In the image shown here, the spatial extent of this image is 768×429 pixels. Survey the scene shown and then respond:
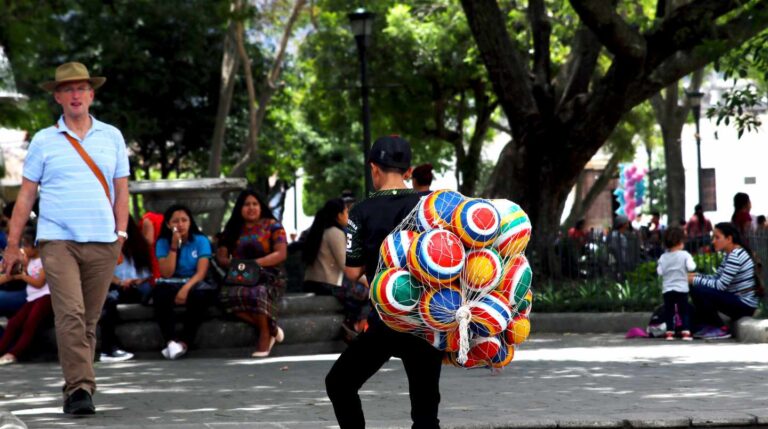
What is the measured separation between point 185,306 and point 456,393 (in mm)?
4048

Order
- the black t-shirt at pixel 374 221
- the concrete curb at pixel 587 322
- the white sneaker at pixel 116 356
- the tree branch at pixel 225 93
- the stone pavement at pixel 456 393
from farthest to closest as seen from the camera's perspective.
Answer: the tree branch at pixel 225 93 → the concrete curb at pixel 587 322 → the white sneaker at pixel 116 356 → the stone pavement at pixel 456 393 → the black t-shirt at pixel 374 221

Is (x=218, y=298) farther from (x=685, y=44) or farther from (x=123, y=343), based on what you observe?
(x=685, y=44)

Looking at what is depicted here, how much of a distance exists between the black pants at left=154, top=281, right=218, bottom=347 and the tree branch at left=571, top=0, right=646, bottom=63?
6173mm

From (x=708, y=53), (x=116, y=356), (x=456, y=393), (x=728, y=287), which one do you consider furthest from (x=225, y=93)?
(x=456, y=393)

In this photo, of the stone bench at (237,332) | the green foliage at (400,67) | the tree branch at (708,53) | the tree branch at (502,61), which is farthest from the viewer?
the green foliage at (400,67)

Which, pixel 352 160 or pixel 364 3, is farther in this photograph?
pixel 352 160

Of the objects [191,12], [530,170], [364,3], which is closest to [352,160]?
[364,3]

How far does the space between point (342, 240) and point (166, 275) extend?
181cm

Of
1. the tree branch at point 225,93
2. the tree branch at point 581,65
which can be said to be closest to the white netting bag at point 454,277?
the tree branch at point 581,65

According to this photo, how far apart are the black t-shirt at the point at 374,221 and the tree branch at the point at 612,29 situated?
1087 cm

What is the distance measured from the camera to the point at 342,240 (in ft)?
44.7

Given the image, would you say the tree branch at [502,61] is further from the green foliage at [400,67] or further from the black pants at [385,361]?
the green foliage at [400,67]

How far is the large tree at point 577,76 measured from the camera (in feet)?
54.2

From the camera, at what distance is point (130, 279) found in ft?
42.4
